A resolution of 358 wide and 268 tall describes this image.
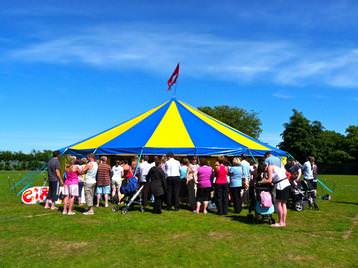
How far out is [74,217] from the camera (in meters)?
7.53

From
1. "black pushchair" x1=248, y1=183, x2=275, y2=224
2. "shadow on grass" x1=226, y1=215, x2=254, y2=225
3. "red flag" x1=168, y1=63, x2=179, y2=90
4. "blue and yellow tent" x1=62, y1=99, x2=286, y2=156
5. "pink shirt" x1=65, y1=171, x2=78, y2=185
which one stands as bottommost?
"shadow on grass" x1=226, y1=215, x2=254, y2=225

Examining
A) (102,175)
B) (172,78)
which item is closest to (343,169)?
(172,78)

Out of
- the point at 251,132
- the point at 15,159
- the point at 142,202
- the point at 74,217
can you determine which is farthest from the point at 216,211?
the point at 15,159

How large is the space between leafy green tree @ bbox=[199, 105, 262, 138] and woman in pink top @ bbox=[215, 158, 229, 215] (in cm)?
4119

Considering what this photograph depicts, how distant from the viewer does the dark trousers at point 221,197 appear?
8.12m

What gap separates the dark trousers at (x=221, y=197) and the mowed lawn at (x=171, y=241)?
0.90 ft

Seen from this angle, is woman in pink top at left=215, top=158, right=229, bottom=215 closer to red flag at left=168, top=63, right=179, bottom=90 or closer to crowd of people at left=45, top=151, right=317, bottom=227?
crowd of people at left=45, top=151, right=317, bottom=227

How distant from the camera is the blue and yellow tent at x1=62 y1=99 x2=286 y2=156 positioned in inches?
406

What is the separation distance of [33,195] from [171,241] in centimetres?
556

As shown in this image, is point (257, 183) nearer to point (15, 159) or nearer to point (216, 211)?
point (216, 211)

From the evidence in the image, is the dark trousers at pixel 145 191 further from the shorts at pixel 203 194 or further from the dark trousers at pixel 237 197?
the dark trousers at pixel 237 197

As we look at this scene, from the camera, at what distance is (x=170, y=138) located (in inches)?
425

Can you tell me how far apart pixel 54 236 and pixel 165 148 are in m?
4.91

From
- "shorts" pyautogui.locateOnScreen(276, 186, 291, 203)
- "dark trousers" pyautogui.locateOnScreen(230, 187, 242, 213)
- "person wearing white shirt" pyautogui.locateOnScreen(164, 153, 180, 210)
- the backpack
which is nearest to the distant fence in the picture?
"dark trousers" pyautogui.locateOnScreen(230, 187, 242, 213)
